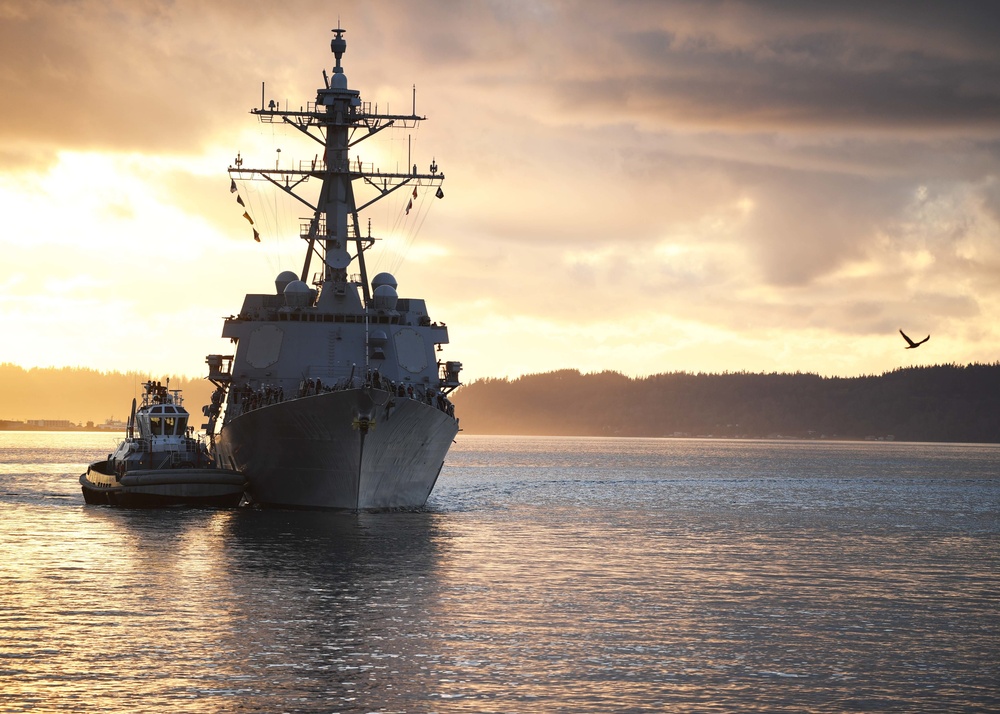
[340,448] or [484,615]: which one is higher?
[340,448]

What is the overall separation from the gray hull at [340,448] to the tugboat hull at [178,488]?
1.03 m

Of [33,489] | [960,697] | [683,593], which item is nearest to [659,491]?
[33,489]

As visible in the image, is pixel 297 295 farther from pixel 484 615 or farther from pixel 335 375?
pixel 484 615

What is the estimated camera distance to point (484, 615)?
2338cm

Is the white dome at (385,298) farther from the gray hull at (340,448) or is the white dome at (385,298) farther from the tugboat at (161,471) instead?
the tugboat at (161,471)

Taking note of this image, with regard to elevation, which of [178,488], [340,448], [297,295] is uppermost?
[297,295]

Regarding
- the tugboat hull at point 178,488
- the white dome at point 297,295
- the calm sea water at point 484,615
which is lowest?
the calm sea water at point 484,615

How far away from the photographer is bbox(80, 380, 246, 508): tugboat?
45688 millimetres

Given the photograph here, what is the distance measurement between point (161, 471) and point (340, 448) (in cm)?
1063

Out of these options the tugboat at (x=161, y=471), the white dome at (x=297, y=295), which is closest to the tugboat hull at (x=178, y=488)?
the tugboat at (x=161, y=471)

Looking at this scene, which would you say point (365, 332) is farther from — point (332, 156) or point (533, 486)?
point (533, 486)

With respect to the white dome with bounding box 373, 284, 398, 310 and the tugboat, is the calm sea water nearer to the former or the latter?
the tugboat

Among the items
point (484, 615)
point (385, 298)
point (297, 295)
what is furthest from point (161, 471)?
point (484, 615)

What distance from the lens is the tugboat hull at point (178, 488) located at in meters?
45.5
